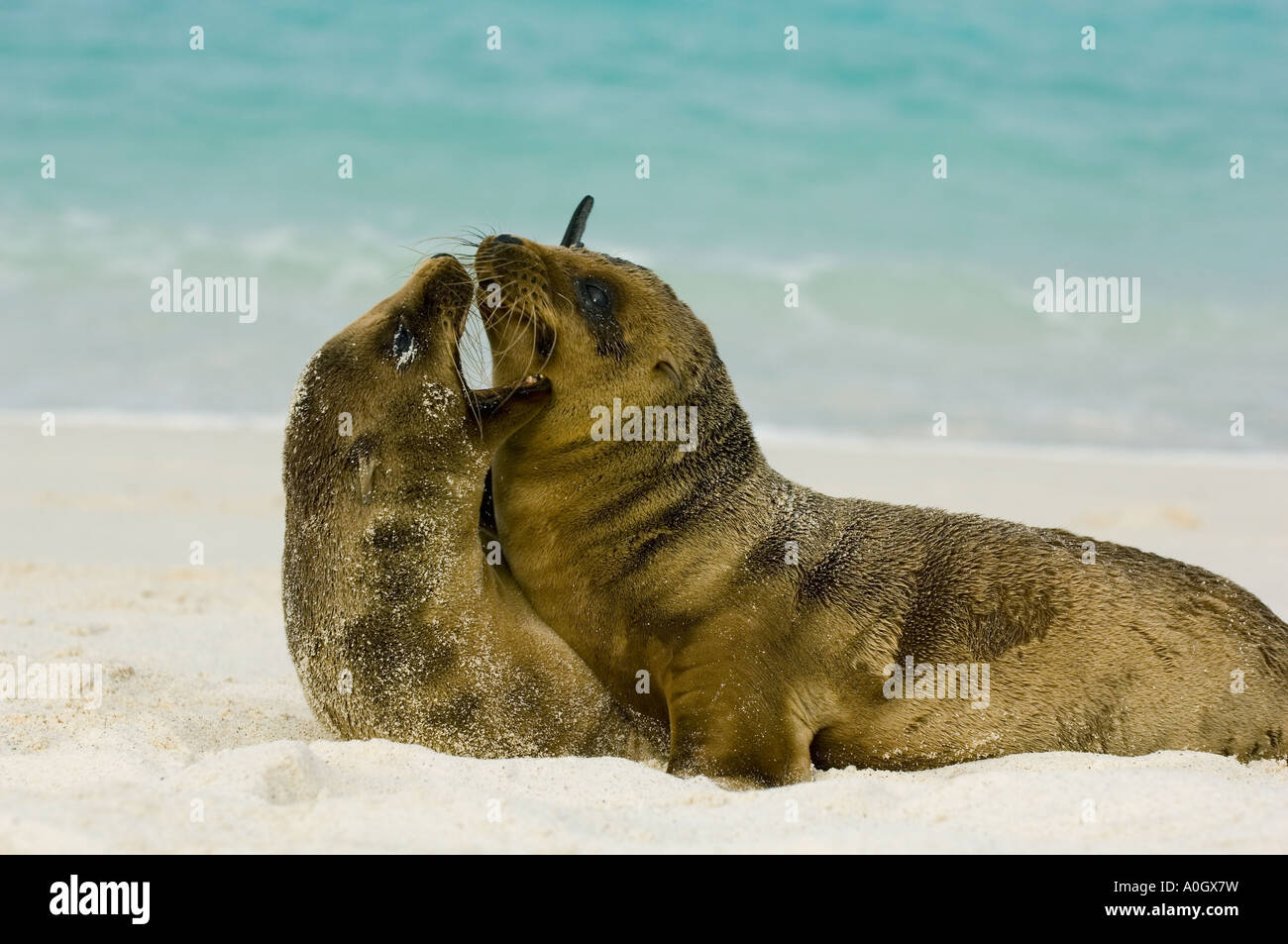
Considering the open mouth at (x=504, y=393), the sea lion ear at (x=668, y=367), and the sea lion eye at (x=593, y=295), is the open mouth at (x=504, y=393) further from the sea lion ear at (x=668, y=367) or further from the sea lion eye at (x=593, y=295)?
the sea lion ear at (x=668, y=367)

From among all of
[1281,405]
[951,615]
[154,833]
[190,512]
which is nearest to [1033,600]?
[951,615]

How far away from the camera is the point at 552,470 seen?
18.8 ft

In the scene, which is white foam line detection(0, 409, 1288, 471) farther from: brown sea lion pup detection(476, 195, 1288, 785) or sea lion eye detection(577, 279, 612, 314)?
sea lion eye detection(577, 279, 612, 314)

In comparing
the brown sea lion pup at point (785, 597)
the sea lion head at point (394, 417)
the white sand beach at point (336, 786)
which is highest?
the sea lion head at point (394, 417)

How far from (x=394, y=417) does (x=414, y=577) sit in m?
0.63

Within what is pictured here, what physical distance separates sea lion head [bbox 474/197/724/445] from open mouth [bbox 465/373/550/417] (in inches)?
2.8

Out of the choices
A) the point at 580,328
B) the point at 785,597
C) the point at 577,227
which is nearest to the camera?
the point at 785,597

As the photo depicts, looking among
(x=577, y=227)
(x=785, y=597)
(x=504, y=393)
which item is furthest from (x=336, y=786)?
(x=577, y=227)

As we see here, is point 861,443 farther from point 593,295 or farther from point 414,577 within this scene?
point 414,577

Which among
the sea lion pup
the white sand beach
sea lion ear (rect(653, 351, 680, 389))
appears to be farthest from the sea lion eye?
the white sand beach

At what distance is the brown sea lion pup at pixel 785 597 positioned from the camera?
5414 mm

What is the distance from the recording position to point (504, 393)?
18.5ft

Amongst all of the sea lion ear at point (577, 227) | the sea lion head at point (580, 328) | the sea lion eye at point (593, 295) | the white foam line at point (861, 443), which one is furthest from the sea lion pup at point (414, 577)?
the white foam line at point (861, 443)

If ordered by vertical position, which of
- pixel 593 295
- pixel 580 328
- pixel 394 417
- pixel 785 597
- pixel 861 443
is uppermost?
pixel 593 295
